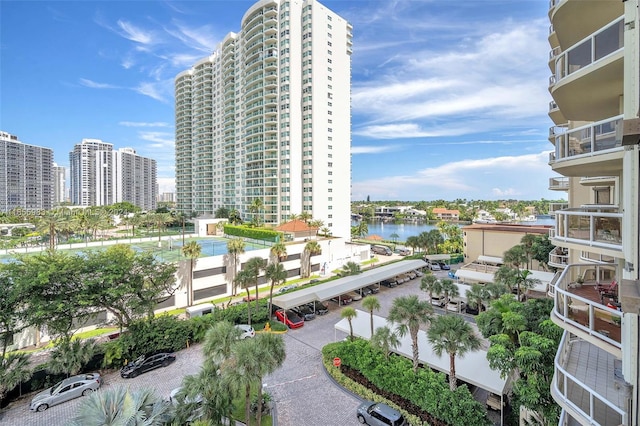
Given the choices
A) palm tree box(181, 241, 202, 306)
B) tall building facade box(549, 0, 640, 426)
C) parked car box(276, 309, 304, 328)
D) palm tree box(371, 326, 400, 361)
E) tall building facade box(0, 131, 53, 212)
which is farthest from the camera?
tall building facade box(0, 131, 53, 212)

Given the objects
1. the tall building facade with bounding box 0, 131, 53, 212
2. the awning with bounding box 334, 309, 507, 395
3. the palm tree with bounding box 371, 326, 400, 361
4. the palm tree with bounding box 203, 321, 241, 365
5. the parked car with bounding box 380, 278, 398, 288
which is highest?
the tall building facade with bounding box 0, 131, 53, 212

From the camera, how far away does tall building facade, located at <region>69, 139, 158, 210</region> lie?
13275 centimetres

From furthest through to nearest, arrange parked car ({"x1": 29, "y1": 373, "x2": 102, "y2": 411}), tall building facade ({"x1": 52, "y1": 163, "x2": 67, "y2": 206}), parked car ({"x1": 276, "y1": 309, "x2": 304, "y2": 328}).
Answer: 1. tall building facade ({"x1": 52, "y1": 163, "x2": 67, "y2": 206})
2. parked car ({"x1": 276, "y1": 309, "x2": 304, "y2": 328})
3. parked car ({"x1": 29, "y1": 373, "x2": 102, "y2": 411})

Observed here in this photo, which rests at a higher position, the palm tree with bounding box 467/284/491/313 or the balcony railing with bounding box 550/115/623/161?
the balcony railing with bounding box 550/115/623/161

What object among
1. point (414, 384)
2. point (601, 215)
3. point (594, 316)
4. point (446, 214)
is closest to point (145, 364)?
point (414, 384)

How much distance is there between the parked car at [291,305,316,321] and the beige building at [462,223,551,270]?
94.0ft

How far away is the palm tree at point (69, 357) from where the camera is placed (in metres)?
16.2

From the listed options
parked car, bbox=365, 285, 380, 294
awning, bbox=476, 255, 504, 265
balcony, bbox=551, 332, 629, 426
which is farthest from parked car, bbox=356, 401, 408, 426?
awning, bbox=476, 255, 504, 265

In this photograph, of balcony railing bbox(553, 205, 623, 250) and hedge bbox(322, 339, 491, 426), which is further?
hedge bbox(322, 339, 491, 426)

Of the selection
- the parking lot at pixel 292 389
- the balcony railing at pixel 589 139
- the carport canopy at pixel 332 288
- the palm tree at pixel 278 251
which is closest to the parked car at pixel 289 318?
the carport canopy at pixel 332 288

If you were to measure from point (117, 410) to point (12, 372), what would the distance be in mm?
10330

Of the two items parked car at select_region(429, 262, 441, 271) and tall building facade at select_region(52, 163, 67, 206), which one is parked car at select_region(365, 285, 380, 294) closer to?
parked car at select_region(429, 262, 441, 271)

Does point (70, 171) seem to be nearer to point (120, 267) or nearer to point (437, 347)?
point (120, 267)

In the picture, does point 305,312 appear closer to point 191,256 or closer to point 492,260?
point 191,256
